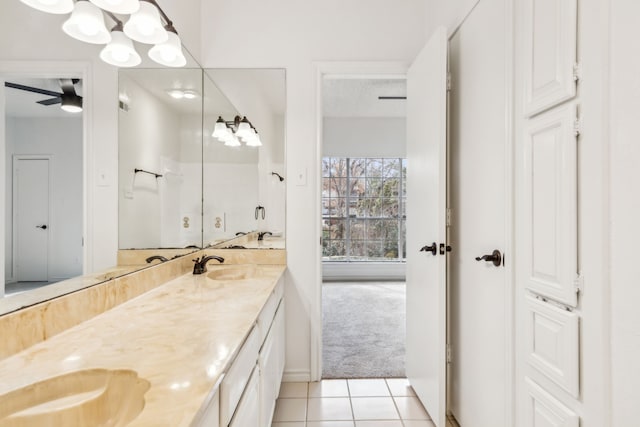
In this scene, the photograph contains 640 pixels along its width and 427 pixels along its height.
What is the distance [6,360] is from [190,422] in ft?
2.06

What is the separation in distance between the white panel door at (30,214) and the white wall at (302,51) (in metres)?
1.50

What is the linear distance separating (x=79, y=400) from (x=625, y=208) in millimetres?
1366

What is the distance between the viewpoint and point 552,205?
108 cm

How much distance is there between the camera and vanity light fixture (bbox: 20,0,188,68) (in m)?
1.08

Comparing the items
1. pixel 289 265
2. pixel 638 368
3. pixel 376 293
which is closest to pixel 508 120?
pixel 638 368

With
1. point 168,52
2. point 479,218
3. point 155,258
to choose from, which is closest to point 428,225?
point 479,218

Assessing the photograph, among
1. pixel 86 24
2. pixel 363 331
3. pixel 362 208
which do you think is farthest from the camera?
pixel 362 208

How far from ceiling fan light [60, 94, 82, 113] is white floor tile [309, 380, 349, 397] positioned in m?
2.01

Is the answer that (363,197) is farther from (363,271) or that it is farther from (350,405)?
(350,405)

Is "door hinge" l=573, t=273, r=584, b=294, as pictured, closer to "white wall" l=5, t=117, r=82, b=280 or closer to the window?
"white wall" l=5, t=117, r=82, b=280

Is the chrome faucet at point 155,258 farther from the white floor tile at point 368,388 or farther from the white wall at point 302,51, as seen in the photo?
the white floor tile at point 368,388

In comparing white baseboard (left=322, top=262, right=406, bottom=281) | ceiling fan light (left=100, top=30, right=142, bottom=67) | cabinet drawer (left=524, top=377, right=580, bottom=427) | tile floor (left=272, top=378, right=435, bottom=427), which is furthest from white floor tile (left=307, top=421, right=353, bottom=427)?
white baseboard (left=322, top=262, right=406, bottom=281)

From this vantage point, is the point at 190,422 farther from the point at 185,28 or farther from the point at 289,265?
the point at 185,28

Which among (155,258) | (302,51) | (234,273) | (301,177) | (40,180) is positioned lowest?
(234,273)
